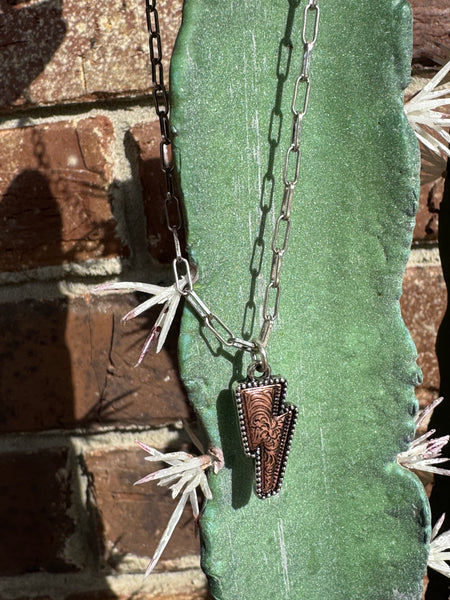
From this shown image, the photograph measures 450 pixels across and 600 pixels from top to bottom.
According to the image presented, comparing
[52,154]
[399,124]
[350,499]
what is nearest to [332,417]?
[350,499]

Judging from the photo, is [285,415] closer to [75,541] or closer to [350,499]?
[350,499]

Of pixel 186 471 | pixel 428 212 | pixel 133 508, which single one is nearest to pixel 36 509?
pixel 133 508

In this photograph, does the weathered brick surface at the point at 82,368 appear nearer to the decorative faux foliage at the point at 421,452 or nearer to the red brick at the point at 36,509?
the red brick at the point at 36,509

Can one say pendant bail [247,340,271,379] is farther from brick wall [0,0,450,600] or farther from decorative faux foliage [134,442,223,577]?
brick wall [0,0,450,600]

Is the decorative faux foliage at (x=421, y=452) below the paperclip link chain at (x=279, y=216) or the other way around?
below

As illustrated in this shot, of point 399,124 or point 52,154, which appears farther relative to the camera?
point 52,154

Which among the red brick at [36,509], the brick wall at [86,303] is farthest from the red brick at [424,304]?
the red brick at [36,509]

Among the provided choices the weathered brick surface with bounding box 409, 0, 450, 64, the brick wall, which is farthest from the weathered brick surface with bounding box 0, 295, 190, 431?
the weathered brick surface with bounding box 409, 0, 450, 64
